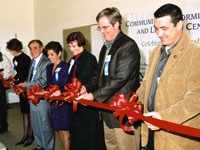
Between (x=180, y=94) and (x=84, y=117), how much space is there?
5.09ft

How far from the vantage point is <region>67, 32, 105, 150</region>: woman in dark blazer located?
8.82 feet

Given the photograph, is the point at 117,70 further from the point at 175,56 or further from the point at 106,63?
the point at 175,56

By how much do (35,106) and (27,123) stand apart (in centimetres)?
100

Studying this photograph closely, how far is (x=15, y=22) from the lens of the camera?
7543 mm

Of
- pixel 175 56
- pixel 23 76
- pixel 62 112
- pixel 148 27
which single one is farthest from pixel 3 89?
pixel 175 56

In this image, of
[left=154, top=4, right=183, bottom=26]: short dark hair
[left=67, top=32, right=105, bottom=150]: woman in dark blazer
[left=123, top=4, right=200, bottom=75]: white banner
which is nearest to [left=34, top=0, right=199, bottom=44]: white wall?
[left=123, top=4, right=200, bottom=75]: white banner

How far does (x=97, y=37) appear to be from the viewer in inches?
190

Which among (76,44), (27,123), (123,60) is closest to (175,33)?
(123,60)

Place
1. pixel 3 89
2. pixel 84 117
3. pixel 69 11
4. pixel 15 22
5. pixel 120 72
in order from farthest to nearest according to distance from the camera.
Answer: pixel 15 22 → pixel 69 11 → pixel 3 89 → pixel 84 117 → pixel 120 72

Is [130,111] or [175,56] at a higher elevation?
[175,56]

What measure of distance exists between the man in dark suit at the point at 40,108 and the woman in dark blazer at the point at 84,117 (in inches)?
24.2

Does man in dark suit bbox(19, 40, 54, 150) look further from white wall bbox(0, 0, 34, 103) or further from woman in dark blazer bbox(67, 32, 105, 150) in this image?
white wall bbox(0, 0, 34, 103)

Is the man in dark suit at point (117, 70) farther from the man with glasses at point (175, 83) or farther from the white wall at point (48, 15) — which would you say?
the white wall at point (48, 15)

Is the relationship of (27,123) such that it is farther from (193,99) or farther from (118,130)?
(193,99)
